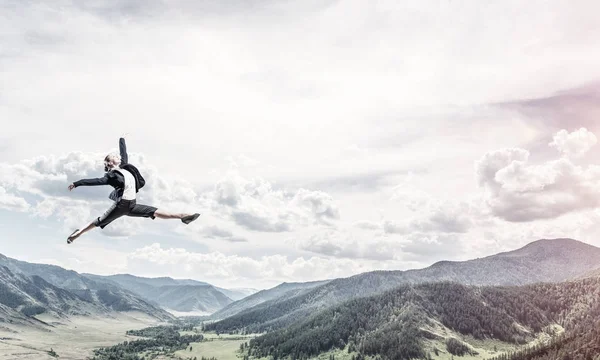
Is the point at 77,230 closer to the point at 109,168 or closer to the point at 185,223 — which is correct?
the point at 109,168

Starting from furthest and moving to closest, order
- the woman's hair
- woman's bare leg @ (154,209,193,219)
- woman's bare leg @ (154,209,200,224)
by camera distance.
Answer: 1. woman's bare leg @ (154,209,200,224)
2. woman's bare leg @ (154,209,193,219)
3. the woman's hair

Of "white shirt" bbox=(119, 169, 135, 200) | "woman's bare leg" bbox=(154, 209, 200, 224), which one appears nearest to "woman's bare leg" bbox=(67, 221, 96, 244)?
"white shirt" bbox=(119, 169, 135, 200)

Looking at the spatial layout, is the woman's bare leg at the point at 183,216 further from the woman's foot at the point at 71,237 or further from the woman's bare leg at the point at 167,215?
the woman's foot at the point at 71,237

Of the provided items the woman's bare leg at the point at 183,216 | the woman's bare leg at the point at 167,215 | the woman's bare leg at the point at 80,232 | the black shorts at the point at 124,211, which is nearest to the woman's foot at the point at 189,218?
the woman's bare leg at the point at 183,216

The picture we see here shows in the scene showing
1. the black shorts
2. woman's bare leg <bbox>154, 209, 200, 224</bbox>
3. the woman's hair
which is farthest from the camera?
woman's bare leg <bbox>154, 209, 200, 224</bbox>

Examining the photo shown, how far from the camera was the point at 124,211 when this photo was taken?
18.5m

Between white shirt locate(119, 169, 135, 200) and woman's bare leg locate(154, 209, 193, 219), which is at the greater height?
white shirt locate(119, 169, 135, 200)

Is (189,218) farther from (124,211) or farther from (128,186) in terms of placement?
(128,186)

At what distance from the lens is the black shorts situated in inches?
709

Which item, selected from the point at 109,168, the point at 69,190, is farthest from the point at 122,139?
the point at 69,190

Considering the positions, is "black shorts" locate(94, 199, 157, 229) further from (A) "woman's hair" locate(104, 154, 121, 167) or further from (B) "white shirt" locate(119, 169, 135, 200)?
(A) "woman's hair" locate(104, 154, 121, 167)

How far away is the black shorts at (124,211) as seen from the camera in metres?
18.0

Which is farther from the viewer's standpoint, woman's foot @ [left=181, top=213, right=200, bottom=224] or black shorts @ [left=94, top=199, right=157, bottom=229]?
woman's foot @ [left=181, top=213, right=200, bottom=224]

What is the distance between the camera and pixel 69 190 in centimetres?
1578
